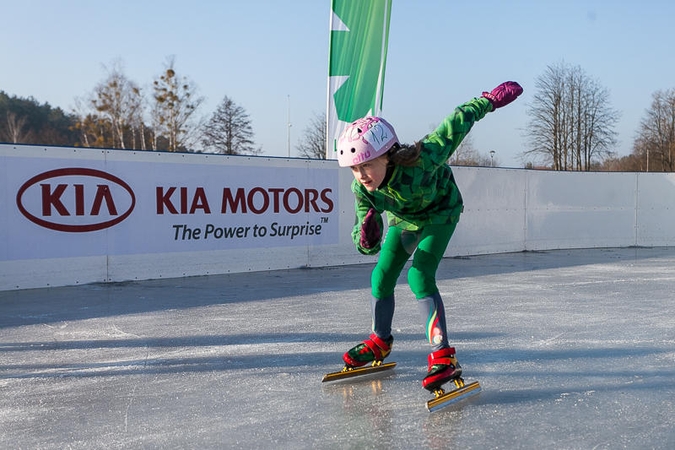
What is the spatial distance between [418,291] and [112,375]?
6.47 ft

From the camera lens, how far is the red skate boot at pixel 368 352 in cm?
394

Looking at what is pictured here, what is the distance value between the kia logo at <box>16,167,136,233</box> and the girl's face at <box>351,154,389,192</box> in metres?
6.08

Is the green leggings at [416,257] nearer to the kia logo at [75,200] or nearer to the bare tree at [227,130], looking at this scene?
the kia logo at [75,200]

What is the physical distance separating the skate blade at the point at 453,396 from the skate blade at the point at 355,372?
64cm

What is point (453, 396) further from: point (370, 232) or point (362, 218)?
point (362, 218)

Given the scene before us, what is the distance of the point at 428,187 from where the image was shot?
11.4 ft

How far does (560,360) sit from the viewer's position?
4371mm

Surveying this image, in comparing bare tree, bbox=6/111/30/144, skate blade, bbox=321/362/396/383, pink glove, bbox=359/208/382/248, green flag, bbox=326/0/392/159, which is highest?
bare tree, bbox=6/111/30/144

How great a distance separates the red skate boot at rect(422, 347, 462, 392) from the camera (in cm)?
340

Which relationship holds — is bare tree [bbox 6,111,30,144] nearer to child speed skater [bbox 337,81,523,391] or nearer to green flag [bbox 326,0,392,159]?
green flag [bbox 326,0,392,159]

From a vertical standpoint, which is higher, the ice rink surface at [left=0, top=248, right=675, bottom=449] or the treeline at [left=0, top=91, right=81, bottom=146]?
the treeline at [left=0, top=91, right=81, bottom=146]

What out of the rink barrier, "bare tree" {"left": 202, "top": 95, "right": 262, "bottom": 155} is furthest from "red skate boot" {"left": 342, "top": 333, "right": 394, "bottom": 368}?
"bare tree" {"left": 202, "top": 95, "right": 262, "bottom": 155}

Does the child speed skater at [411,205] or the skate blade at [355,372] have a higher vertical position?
the child speed skater at [411,205]

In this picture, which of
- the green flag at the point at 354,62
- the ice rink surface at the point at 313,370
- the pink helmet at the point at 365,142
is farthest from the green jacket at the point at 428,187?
the green flag at the point at 354,62
